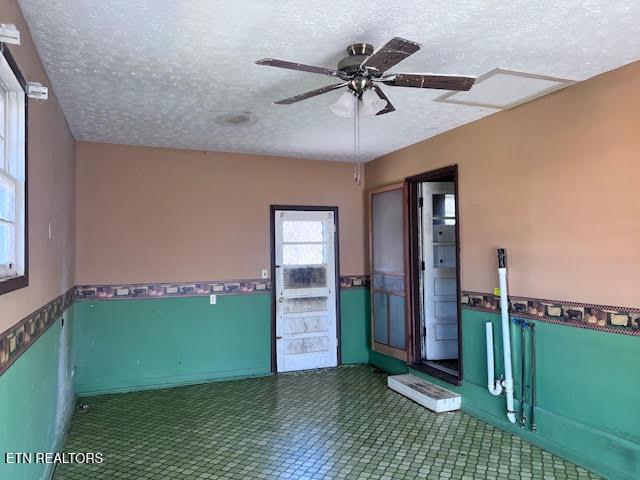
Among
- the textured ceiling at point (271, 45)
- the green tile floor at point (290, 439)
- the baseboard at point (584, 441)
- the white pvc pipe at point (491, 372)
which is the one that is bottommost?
the green tile floor at point (290, 439)

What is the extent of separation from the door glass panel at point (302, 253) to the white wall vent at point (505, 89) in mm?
2685

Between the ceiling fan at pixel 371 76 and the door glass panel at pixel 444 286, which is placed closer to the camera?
the ceiling fan at pixel 371 76

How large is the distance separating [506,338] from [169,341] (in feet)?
11.2

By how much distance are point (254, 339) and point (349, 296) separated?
133cm

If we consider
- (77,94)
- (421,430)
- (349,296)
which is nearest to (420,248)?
(349,296)

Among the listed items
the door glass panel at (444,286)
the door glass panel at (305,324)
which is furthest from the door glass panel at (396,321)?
the door glass panel at (305,324)

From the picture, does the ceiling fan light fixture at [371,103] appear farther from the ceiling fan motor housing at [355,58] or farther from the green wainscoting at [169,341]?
the green wainscoting at [169,341]

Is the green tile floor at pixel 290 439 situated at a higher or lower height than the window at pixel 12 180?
lower

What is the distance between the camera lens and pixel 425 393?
171 inches

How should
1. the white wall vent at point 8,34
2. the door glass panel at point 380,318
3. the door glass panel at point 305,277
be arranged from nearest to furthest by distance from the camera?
the white wall vent at point 8,34 → the door glass panel at point 380,318 → the door glass panel at point 305,277

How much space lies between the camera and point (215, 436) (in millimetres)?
3656

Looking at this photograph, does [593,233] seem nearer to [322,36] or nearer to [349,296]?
[322,36]

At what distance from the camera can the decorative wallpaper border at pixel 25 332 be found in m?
1.87

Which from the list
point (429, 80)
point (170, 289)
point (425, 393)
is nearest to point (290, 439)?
point (425, 393)
